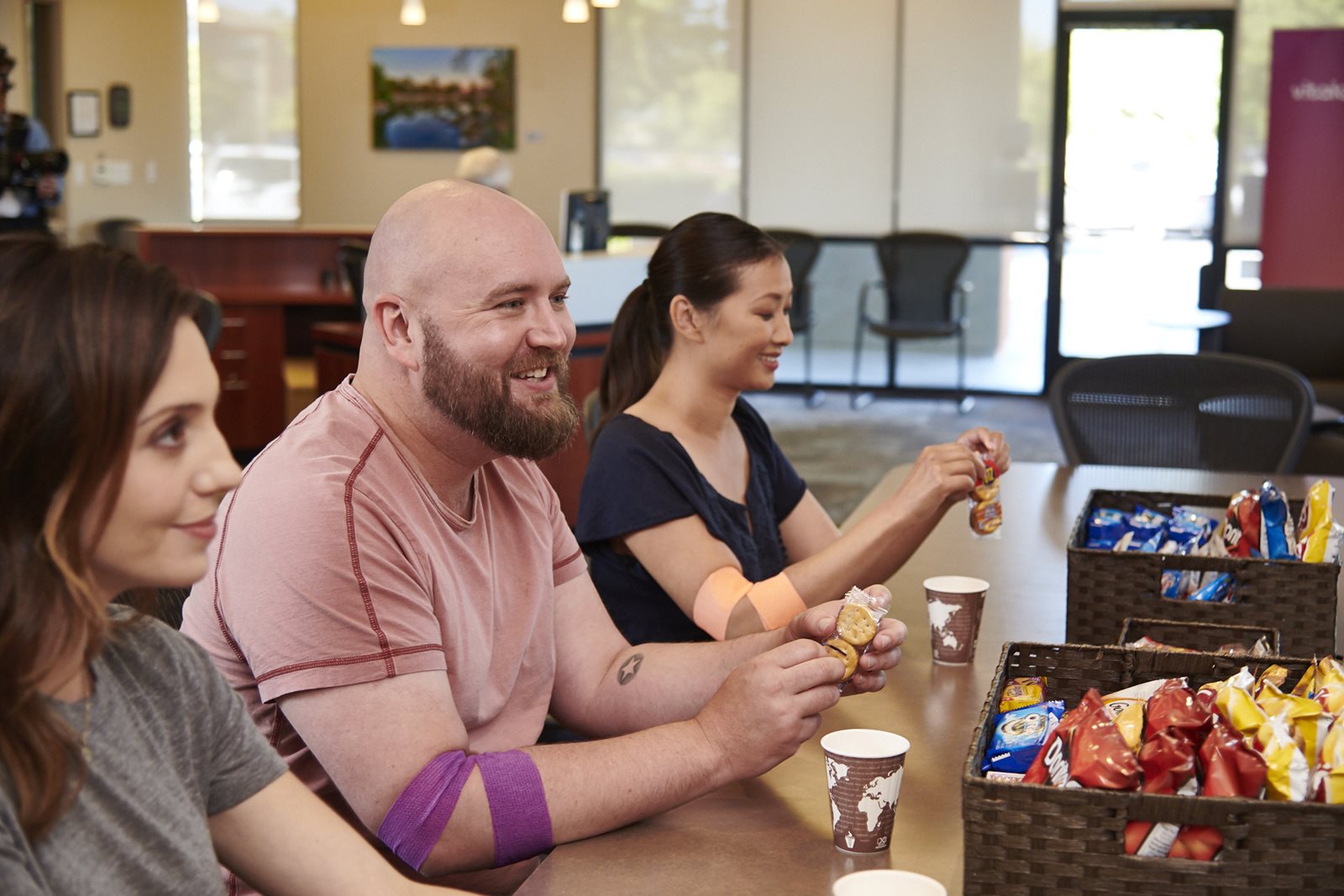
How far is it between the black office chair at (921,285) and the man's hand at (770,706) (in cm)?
711

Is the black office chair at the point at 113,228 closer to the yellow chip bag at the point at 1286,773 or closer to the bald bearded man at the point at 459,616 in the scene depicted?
the bald bearded man at the point at 459,616

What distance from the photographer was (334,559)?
1.40 meters

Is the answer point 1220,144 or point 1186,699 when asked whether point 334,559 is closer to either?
point 1186,699

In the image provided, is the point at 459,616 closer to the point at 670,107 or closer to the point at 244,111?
the point at 670,107

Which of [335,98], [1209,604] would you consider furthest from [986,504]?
[335,98]

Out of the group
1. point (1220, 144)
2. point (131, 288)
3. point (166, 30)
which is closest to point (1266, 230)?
point (1220, 144)

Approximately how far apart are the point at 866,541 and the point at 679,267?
0.64m

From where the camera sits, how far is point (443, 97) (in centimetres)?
1005

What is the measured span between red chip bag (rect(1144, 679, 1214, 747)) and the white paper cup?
21 centimetres

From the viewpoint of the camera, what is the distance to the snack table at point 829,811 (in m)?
1.26

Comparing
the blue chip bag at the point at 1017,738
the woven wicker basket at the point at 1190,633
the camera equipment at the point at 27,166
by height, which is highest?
the camera equipment at the point at 27,166

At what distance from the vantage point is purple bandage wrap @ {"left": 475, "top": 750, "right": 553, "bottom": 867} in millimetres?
1374

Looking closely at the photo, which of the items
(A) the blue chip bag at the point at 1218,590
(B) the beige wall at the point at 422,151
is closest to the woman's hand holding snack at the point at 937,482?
(A) the blue chip bag at the point at 1218,590

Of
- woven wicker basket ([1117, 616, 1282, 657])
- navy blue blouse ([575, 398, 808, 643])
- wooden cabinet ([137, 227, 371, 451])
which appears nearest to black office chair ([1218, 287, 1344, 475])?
wooden cabinet ([137, 227, 371, 451])
